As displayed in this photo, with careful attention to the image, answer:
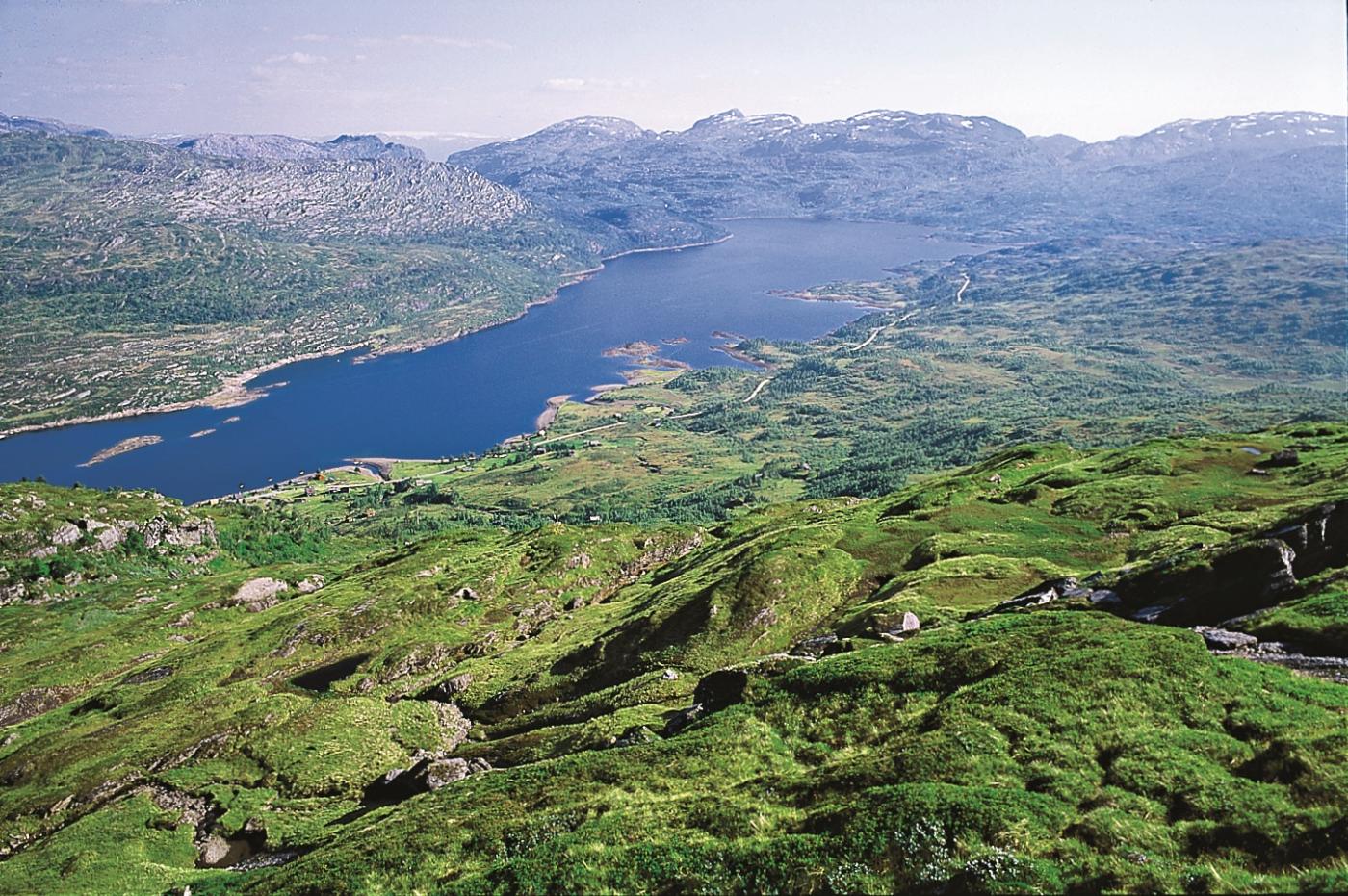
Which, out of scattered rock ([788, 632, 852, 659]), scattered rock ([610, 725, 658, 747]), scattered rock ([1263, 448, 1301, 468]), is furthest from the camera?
scattered rock ([1263, 448, 1301, 468])

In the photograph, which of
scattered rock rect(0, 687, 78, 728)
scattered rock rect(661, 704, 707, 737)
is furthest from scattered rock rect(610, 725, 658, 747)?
scattered rock rect(0, 687, 78, 728)

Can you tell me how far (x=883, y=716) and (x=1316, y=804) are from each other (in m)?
15.5

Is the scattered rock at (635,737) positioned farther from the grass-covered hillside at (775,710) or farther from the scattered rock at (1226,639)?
the scattered rock at (1226,639)

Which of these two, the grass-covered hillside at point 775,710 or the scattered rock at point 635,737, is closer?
the grass-covered hillside at point 775,710

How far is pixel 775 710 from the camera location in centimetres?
3625

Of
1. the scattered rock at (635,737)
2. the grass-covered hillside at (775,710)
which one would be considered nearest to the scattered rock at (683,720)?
the grass-covered hillside at (775,710)

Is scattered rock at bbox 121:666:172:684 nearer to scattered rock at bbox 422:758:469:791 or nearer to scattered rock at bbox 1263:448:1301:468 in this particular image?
scattered rock at bbox 422:758:469:791

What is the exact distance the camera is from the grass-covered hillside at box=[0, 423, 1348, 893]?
2262 centimetres

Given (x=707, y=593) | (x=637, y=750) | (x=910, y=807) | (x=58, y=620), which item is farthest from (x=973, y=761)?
(x=58, y=620)

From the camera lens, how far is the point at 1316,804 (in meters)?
20.4

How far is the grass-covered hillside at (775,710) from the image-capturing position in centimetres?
2262

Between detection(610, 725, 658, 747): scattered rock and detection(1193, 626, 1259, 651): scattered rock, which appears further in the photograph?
detection(610, 725, 658, 747): scattered rock

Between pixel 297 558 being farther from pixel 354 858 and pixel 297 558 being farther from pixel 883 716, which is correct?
pixel 883 716

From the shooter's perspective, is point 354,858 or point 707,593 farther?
point 707,593
